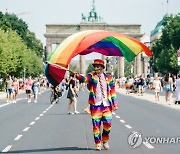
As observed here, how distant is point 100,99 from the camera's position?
13031mm

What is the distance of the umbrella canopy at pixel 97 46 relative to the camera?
40.3ft

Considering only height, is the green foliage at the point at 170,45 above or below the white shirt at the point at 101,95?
above

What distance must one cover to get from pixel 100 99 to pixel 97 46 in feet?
4.96

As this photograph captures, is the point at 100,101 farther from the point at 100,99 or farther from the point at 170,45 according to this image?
the point at 170,45

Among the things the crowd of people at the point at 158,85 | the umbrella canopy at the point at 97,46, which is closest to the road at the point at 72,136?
the umbrella canopy at the point at 97,46

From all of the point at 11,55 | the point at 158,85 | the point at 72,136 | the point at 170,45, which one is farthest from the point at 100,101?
the point at 170,45

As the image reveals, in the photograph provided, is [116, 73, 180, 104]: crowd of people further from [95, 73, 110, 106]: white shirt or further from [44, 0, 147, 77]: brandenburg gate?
[44, 0, 147, 77]: brandenburg gate

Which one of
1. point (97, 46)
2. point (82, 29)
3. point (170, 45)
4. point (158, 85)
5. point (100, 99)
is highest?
point (82, 29)

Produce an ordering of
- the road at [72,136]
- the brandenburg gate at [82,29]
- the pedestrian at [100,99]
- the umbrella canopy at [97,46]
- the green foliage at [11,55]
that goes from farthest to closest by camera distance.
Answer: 1. the brandenburg gate at [82,29]
2. the green foliage at [11,55]
3. the road at [72,136]
4. the pedestrian at [100,99]
5. the umbrella canopy at [97,46]

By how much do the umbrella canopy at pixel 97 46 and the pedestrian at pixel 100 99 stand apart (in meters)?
0.58

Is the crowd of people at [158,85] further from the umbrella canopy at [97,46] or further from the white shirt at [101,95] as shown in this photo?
the white shirt at [101,95]

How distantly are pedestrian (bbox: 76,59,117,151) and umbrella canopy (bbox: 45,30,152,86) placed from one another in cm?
58

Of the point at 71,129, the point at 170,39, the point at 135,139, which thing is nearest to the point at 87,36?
the point at 135,139

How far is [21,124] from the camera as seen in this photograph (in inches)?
834
